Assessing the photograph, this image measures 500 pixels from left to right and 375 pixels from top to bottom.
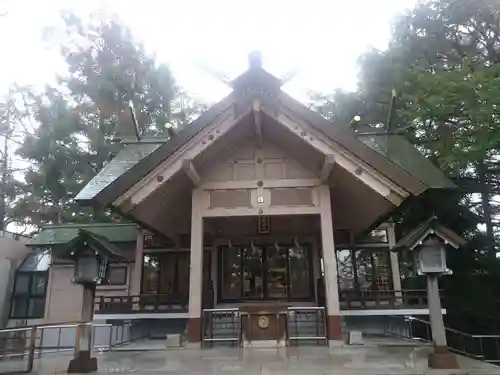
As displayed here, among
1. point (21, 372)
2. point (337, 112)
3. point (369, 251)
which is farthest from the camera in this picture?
point (337, 112)

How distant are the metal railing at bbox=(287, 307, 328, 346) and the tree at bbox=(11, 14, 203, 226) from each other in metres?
12.3

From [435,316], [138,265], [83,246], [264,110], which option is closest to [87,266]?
[83,246]

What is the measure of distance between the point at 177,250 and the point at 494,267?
1048 cm

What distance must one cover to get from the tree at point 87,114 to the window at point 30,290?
351 cm

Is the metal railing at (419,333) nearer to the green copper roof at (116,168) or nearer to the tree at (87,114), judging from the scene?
the green copper roof at (116,168)

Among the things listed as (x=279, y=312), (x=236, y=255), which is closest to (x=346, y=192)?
(x=279, y=312)

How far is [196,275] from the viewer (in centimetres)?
844

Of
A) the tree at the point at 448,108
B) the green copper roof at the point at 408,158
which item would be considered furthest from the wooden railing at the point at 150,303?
the tree at the point at 448,108

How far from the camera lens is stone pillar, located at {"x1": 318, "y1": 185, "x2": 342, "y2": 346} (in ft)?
25.7

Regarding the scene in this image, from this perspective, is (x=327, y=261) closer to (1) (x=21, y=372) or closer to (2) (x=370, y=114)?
(1) (x=21, y=372)

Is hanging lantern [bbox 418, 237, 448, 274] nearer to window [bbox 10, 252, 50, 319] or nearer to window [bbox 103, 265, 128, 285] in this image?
window [bbox 103, 265, 128, 285]

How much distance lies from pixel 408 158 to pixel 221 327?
569cm

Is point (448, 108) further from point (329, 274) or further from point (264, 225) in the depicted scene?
point (329, 274)

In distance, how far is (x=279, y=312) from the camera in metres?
7.99
